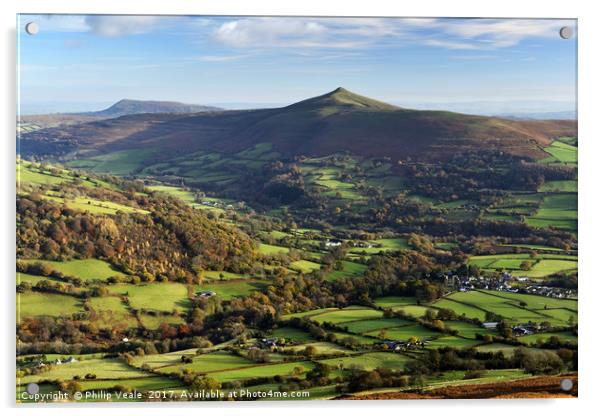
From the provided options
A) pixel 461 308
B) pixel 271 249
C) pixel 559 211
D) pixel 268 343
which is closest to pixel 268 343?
pixel 268 343

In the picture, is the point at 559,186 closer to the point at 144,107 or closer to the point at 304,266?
the point at 304,266

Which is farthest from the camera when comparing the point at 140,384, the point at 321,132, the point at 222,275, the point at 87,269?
the point at 321,132

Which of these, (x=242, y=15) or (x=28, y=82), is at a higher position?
(x=242, y=15)

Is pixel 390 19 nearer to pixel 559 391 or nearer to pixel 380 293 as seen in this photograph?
pixel 380 293

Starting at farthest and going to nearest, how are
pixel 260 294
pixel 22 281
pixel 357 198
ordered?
1. pixel 357 198
2. pixel 260 294
3. pixel 22 281

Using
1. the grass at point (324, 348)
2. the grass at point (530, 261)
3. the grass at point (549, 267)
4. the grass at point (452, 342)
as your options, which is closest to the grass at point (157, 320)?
the grass at point (324, 348)

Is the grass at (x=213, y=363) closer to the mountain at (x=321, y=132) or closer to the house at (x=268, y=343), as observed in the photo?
the house at (x=268, y=343)

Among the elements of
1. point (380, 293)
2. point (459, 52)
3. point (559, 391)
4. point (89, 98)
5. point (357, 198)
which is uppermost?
point (459, 52)

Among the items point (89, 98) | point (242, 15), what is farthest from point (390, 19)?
point (89, 98)
